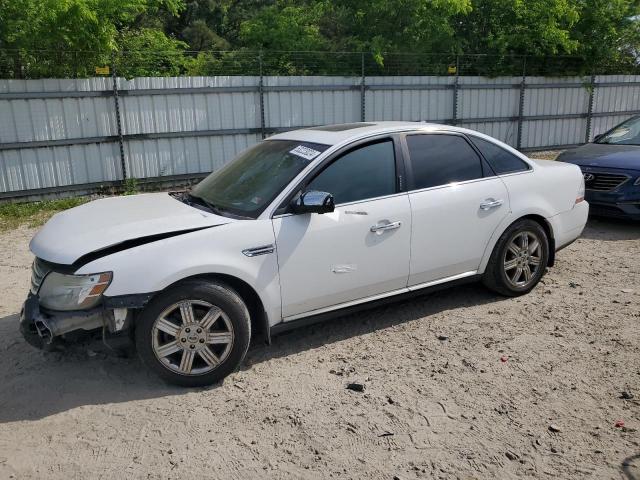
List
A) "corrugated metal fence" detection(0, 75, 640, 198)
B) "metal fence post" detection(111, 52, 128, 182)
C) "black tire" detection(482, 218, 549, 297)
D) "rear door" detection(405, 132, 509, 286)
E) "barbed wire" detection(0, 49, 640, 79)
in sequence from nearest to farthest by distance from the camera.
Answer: "rear door" detection(405, 132, 509, 286) < "black tire" detection(482, 218, 549, 297) < "corrugated metal fence" detection(0, 75, 640, 198) < "barbed wire" detection(0, 49, 640, 79) < "metal fence post" detection(111, 52, 128, 182)

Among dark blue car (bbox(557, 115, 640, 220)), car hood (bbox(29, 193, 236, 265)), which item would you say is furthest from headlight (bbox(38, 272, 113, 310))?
dark blue car (bbox(557, 115, 640, 220))

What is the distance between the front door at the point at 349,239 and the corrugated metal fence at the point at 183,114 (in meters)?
7.03

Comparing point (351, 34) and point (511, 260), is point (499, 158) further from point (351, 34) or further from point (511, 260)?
point (351, 34)

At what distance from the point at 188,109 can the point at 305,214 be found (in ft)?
24.3

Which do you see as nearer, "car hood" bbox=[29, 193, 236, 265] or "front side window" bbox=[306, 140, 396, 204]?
"car hood" bbox=[29, 193, 236, 265]

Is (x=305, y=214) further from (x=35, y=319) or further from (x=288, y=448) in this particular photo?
(x=35, y=319)

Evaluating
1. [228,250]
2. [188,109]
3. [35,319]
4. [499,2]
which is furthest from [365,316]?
[499,2]

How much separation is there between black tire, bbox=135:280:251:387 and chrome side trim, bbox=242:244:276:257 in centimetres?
26

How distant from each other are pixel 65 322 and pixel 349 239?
198 cm

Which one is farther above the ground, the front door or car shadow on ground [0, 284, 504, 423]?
the front door

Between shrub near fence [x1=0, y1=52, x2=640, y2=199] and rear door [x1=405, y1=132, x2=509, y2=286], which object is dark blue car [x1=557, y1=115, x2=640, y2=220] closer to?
rear door [x1=405, y1=132, x2=509, y2=286]

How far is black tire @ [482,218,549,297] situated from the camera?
5082 mm

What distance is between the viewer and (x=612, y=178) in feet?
25.0

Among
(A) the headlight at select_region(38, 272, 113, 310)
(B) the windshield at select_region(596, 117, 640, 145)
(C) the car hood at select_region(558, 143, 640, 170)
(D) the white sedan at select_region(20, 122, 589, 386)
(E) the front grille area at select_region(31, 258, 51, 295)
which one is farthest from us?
(B) the windshield at select_region(596, 117, 640, 145)
